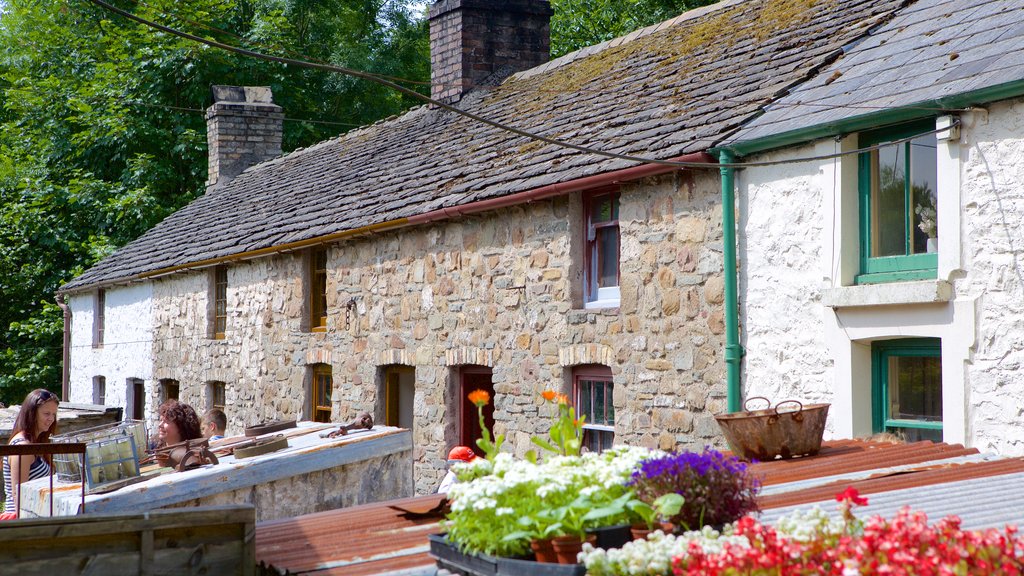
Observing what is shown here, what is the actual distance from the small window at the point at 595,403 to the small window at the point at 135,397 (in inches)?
544

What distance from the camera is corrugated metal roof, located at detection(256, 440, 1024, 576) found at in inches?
211

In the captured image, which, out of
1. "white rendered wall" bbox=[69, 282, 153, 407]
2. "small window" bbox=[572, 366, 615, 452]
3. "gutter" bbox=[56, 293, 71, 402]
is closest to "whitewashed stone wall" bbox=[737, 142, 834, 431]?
"small window" bbox=[572, 366, 615, 452]

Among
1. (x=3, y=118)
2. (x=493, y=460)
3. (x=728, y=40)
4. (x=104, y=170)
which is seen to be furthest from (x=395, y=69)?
(x=493, y=460)

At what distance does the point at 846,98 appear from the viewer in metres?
9.40

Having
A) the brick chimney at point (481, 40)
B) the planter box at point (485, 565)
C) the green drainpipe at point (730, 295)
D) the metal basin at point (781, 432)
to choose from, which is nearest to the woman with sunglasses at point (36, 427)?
the planter box at point (485, 565)

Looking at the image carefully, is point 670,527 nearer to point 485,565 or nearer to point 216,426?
point 485,565

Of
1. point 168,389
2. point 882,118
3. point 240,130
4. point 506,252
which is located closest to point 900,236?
point 882,118

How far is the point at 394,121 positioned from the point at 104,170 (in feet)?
41.7

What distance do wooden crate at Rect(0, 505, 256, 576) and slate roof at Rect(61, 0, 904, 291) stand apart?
5996 mm

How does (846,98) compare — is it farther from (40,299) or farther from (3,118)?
(3,118)

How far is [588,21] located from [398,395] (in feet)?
49.3

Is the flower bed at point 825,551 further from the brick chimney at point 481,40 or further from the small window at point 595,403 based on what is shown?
the brick chimney at point 481,40

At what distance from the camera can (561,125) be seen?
1370 cm

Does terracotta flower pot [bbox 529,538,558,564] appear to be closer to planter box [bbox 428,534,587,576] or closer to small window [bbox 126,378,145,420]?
planter box [bbox 428,534,587,576]
